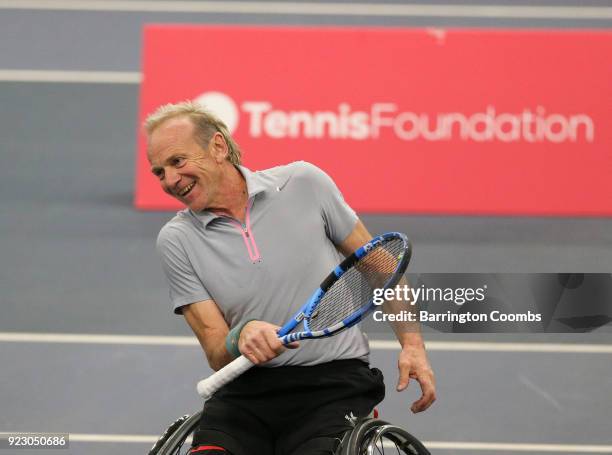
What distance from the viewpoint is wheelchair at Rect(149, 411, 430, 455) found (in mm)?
2289

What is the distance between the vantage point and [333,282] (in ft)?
8.02

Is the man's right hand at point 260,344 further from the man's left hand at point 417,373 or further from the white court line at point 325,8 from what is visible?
the white court line at point 325,8

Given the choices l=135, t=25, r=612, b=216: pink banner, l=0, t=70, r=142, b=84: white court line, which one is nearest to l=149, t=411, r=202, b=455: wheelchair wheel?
l=135, t=25, r=612, b=216: pink banner

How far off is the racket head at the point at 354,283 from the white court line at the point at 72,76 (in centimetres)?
512

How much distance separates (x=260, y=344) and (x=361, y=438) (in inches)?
12.2

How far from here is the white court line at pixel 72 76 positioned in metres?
7.31

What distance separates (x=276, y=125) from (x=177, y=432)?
12.6ft

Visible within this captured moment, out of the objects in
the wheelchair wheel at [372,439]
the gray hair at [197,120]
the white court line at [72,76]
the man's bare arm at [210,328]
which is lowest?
the wheelchair wheel at [372,439]

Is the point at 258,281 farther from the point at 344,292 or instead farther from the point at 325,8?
the point at 325,8

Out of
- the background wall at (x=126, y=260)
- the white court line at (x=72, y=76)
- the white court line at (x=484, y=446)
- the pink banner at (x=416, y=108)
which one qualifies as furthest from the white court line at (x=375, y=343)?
the white court line at (x=72, y=76)

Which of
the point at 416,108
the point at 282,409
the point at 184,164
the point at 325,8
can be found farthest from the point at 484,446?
the point at 325,8

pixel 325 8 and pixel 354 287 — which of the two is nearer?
pixel 354 287

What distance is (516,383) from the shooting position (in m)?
4.39

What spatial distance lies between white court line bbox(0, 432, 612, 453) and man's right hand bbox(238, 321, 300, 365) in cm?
165
